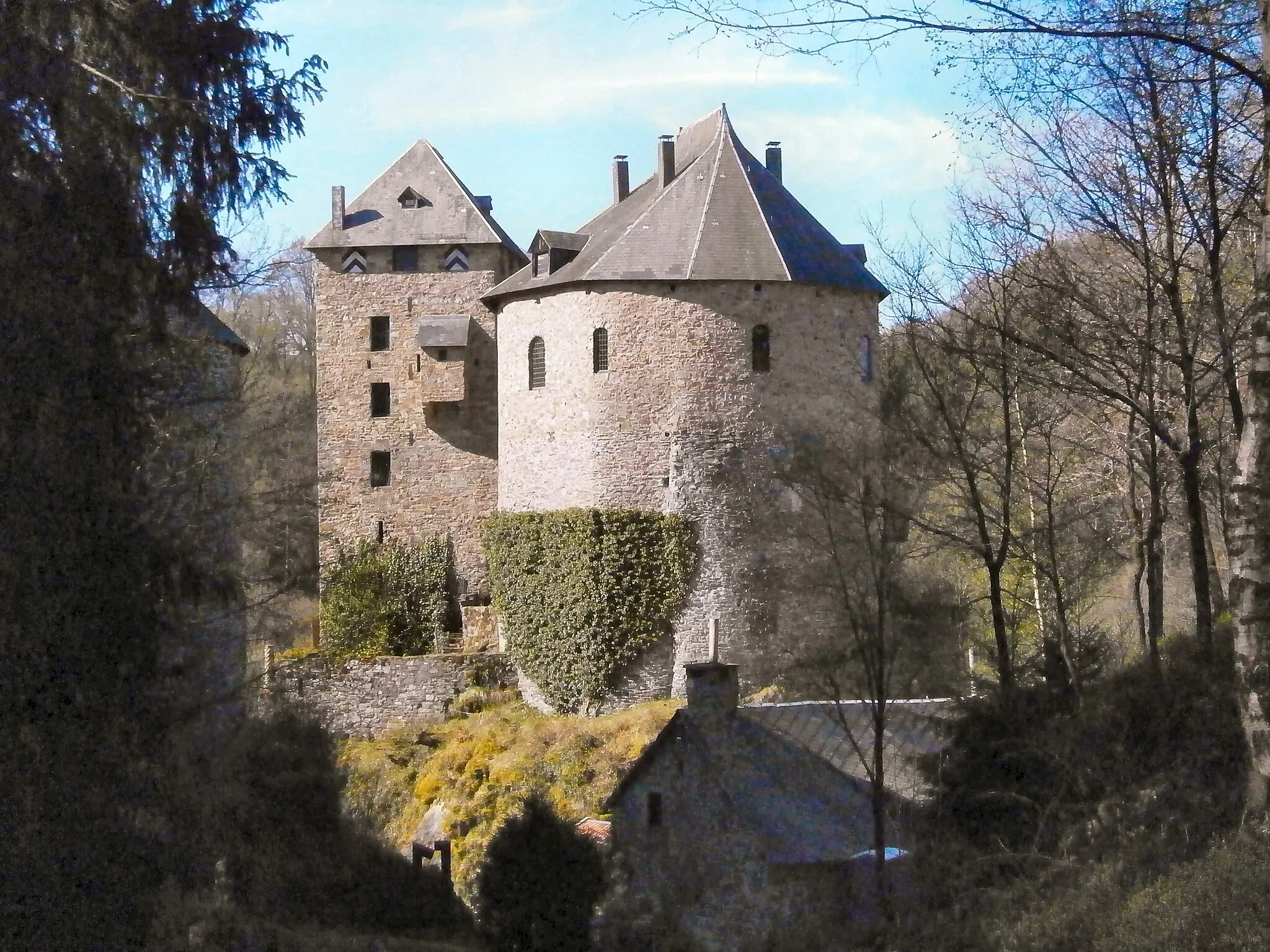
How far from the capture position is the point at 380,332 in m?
34.7

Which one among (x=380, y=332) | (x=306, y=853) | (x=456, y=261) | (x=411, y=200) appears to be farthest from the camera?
(x=411, y=200)

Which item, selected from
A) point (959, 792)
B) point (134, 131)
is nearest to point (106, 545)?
point (134, 131)

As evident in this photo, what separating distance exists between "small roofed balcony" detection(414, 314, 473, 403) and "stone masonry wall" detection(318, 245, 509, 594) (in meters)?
0.04

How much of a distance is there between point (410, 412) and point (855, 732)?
698 inches

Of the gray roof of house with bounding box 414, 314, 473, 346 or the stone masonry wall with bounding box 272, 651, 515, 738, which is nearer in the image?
the stone masonry wall with bounding box 272, 651, 515, 738

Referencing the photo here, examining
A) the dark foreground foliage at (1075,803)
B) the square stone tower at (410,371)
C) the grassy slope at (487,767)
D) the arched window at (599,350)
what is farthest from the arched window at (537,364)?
the dark foreground foliage at (1075,803)

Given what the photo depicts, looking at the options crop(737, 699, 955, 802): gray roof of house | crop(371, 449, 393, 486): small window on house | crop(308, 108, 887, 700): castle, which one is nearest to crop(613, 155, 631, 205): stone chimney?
crop(308, 108, 887, 700): castle

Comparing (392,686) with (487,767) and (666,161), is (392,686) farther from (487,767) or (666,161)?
(666,161)

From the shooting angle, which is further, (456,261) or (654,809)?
(456,261)

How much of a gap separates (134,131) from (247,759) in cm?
711

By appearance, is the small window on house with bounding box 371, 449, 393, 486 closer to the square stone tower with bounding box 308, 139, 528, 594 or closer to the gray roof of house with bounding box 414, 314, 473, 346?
the square stone tower with bounding box 308, 139, 528, 594

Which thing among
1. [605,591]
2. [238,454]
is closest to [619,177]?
[605,591]

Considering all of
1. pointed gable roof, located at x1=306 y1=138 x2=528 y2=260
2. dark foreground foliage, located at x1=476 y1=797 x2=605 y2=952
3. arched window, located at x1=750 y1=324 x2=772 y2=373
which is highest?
pointed gable roof, located at x1=306 y1=138 x2=528 y2=260

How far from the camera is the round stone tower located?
1060 inches
